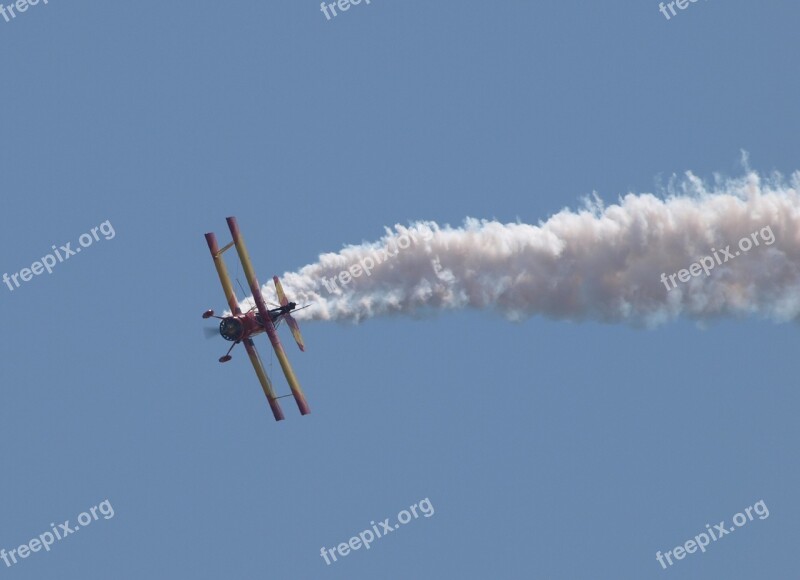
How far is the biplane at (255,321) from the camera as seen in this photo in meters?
76.7

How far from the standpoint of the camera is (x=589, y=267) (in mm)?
77125

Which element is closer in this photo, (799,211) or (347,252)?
(799,211)

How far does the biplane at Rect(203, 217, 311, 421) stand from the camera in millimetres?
76688

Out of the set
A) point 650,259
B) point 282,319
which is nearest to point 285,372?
point 282,319

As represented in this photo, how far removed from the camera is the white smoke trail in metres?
75.1

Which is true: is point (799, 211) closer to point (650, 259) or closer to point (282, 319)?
point (650, 259)

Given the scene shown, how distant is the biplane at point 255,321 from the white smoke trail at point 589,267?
0.81 meters

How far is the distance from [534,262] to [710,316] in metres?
6.58

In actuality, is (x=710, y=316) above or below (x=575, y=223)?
below

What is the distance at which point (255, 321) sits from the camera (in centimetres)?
7694

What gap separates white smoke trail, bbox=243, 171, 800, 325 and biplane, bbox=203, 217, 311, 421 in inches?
31.7

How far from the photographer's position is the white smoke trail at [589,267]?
75.1 metres

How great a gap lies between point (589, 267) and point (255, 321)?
1199cm

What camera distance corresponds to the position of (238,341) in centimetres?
7681
